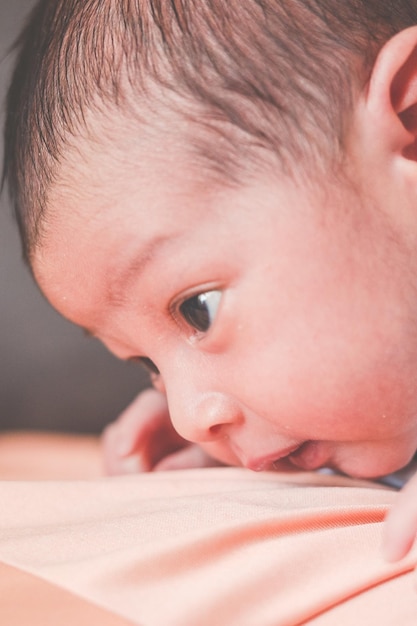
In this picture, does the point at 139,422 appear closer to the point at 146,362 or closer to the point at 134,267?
the point at 146,362

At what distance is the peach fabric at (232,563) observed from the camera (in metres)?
0.68

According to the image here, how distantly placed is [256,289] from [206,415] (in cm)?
15

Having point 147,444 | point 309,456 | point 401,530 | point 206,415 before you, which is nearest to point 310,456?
point 309,456

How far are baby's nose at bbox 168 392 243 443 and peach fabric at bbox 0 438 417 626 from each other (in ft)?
0.31

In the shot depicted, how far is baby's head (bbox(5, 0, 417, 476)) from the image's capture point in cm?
83

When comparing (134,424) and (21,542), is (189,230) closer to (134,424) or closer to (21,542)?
(21,542)

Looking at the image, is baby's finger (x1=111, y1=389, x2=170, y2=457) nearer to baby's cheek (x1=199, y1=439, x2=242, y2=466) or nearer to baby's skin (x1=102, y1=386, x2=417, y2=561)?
baby's skin (x1=102, y1=386, x2=417, y2=561)

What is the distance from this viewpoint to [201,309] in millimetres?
892

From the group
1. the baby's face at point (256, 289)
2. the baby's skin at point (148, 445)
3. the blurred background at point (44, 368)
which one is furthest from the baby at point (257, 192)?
the blurred background at point (44, 368)

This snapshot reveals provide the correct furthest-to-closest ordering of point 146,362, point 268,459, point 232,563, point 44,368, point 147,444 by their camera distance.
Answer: point 44,368
point 147,444
point 146,362
point 268,459
point 232,563

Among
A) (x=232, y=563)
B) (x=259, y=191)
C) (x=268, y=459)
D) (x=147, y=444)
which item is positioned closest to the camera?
(x=232, y=563)

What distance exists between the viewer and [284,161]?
0.83 m

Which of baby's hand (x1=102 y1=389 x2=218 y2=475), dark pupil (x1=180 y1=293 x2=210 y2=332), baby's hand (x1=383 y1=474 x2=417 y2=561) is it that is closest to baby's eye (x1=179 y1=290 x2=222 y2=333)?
dark pupil (x1=180 y1=293 x2=210 y2=332)

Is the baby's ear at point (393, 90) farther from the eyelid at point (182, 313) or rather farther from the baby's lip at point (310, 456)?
the baby's lip at point (310, 456)
